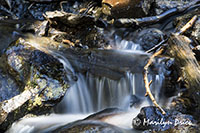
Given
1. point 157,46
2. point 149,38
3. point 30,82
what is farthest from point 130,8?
point 30,82

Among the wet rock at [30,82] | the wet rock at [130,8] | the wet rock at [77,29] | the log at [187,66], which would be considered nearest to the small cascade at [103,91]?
the wet rock at [30,82]

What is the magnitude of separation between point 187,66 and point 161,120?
135cm

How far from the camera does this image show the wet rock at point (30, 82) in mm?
3422

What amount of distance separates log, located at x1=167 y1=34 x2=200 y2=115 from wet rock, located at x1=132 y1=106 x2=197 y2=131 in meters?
0.45

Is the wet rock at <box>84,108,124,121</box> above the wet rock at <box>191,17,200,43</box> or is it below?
below

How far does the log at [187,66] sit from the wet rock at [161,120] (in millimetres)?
454

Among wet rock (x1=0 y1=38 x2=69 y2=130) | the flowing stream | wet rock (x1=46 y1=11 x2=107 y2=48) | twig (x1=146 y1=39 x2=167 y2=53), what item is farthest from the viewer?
wet rock (x1=46 y1=11 x2=107 y2=48)

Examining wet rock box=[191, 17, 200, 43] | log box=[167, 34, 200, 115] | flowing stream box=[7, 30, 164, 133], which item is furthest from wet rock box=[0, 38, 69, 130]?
wet rock box=[191, 17, 200, 43]

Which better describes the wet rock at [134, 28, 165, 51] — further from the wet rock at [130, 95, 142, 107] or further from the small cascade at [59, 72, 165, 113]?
the wet rock at [130, 95, 142, 107]

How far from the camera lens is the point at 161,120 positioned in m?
3.18

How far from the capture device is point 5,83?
4.01 meters

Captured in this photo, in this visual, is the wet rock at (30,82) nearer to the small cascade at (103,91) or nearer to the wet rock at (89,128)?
the small cascade at (103,91)

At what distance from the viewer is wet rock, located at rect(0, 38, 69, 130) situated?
3.42m

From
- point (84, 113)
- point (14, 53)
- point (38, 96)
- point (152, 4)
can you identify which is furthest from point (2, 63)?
point (152, 4)
